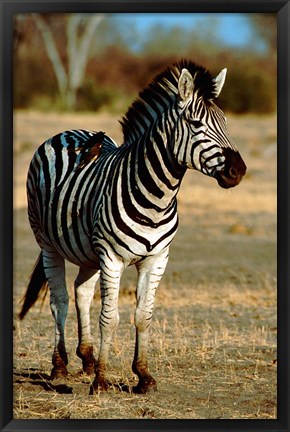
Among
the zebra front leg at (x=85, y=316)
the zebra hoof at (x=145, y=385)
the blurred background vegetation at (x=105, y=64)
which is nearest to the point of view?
the zebra hoof at (x=145, y=385)

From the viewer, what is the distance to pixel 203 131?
5715mm

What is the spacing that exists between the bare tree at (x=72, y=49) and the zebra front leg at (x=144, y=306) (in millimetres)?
32053

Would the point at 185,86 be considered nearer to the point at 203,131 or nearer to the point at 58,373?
the point at 203,131

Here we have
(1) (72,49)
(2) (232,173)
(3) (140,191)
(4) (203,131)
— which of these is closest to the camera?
(2) (232,173)

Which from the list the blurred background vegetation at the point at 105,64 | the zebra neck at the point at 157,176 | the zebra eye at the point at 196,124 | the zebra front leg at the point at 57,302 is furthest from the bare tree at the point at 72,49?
the zebra eye at the point at 196,124

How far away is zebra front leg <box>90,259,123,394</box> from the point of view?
5.94 m

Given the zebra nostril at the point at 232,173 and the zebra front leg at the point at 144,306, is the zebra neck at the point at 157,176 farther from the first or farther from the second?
the zebra nostril at the point at 232,173

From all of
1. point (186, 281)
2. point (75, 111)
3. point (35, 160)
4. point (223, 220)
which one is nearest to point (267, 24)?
point (75, 111)

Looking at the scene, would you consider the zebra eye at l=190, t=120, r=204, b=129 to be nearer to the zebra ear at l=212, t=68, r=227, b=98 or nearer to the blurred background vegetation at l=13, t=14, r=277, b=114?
the zebra ear at l=212, t=68, r=227, b=98

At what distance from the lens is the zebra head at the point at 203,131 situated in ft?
18.4

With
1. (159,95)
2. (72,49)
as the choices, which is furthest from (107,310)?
(72,49)

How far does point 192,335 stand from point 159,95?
8.94 ft

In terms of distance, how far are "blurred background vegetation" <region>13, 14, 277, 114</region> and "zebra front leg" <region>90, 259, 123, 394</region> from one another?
1768 cm

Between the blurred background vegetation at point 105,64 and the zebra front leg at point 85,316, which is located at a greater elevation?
the blurred background vegetation at point 105,64
